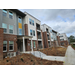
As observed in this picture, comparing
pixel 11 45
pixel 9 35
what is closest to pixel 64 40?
pixel 11 45

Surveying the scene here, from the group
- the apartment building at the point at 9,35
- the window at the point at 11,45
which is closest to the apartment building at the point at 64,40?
the apartment building at the point at 9,35

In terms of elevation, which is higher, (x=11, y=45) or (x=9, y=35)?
(x=9, y=35)

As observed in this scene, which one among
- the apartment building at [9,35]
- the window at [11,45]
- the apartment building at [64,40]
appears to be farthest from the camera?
the apartment building at [64,40]

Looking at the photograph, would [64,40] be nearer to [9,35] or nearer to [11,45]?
[11,45]

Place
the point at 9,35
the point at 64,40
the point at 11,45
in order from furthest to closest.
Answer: the point at 64,40, the point at 11,45, the point at 9,35

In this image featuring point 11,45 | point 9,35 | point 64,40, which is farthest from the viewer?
point 64,40

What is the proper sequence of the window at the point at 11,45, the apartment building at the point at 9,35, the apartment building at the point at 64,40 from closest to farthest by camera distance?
1. the apartment building at the point at 9,35
2. the window at the point at 11,45
3. the apartment building at the point at 64,40

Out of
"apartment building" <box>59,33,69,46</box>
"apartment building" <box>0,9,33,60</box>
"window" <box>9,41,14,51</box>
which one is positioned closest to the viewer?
"apartment building" <box>0,9,33,60</box>

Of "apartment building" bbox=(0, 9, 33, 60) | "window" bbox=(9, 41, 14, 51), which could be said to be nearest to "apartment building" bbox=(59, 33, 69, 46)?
"apartment building" bbox=(0, 9, 33, 60)

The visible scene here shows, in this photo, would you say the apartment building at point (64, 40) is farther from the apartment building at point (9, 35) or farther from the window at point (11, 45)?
the window at point (11, 45)

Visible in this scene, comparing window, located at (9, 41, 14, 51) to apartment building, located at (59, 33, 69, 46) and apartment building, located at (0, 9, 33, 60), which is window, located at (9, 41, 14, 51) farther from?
apartment building, located at (59, 33, 69, 46)
